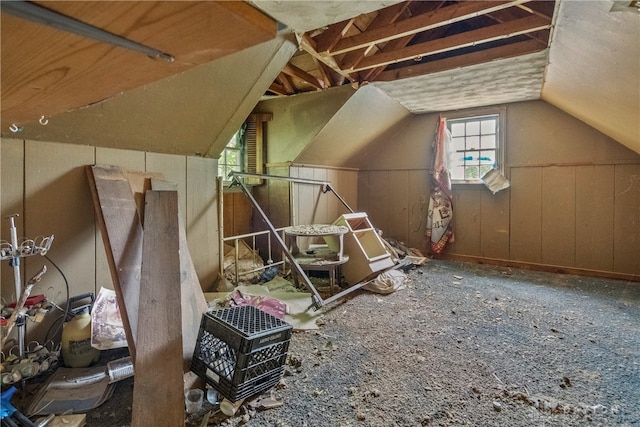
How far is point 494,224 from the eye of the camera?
4230 millimetres

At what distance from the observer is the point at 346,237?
328 cm

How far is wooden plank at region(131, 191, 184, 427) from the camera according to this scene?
1.30 meters

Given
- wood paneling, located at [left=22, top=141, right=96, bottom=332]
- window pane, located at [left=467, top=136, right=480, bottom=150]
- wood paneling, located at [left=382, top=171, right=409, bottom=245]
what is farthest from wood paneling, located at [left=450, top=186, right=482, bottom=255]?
wood paneling, located at [left=22, top=141, right=96, bottom=332]

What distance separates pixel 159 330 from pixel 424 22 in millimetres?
2529

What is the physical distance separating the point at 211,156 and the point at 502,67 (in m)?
2.78

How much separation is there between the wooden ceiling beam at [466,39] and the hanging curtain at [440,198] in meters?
1.95

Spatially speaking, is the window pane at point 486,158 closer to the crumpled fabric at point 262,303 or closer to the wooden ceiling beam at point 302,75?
the wooden ceiling beam at point 302,75

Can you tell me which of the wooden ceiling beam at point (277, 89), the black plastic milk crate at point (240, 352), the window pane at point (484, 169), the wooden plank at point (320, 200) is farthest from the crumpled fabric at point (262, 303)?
the window pane at point (484, 169)

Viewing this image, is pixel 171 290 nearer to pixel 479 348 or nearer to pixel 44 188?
pixel 44 188

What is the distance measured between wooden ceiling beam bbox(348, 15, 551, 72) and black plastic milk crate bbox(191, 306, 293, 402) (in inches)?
93.4

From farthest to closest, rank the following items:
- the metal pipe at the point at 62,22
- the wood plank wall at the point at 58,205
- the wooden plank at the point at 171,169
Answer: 1. the wooden plank at the point at 171,169
2. the wood plank wall at the point at 58,205
3. the metal pipe at the point at 62,22

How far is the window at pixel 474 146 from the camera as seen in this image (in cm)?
421

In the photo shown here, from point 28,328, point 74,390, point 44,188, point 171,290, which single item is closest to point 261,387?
point 171,290

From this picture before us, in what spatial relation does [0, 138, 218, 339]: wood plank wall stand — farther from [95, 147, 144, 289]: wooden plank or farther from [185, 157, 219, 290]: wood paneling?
[185, 157, 219, 290]: wood paneling
